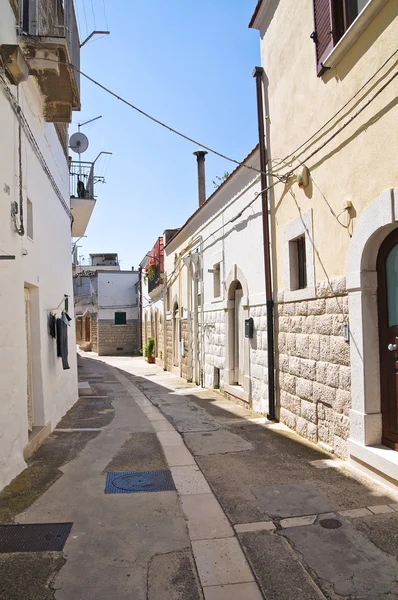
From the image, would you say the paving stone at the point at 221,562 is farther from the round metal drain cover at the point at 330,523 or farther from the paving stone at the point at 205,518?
the round metal drain cover at the point at 330,523

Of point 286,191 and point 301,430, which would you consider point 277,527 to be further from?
point 286,191

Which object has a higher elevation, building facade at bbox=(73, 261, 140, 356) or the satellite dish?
the satellite dish

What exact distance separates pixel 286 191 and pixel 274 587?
5.22 m

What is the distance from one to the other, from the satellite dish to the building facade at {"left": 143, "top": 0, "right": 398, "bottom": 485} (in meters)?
3.99

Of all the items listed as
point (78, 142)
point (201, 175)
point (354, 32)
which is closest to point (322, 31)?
point (354, 32)

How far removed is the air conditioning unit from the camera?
4.65 metres

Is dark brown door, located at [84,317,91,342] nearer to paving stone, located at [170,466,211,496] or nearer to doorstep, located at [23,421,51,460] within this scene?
doorstep, located at [23,421,51,460]

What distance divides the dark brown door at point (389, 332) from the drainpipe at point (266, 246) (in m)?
2.70

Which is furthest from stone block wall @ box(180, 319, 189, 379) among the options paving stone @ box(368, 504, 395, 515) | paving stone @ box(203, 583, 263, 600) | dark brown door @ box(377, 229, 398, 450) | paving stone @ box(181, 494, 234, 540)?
paving stone @ box(203, 583, 263, 600)

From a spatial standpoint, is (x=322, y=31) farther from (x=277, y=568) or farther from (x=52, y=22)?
(x=277, y=568)

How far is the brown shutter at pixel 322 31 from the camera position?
5.20 m

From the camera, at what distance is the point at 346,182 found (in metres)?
5.04

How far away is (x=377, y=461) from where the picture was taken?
4.34 m

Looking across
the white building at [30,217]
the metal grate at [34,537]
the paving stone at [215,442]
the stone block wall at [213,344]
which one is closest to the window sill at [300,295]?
the paving stone at [215,442]
